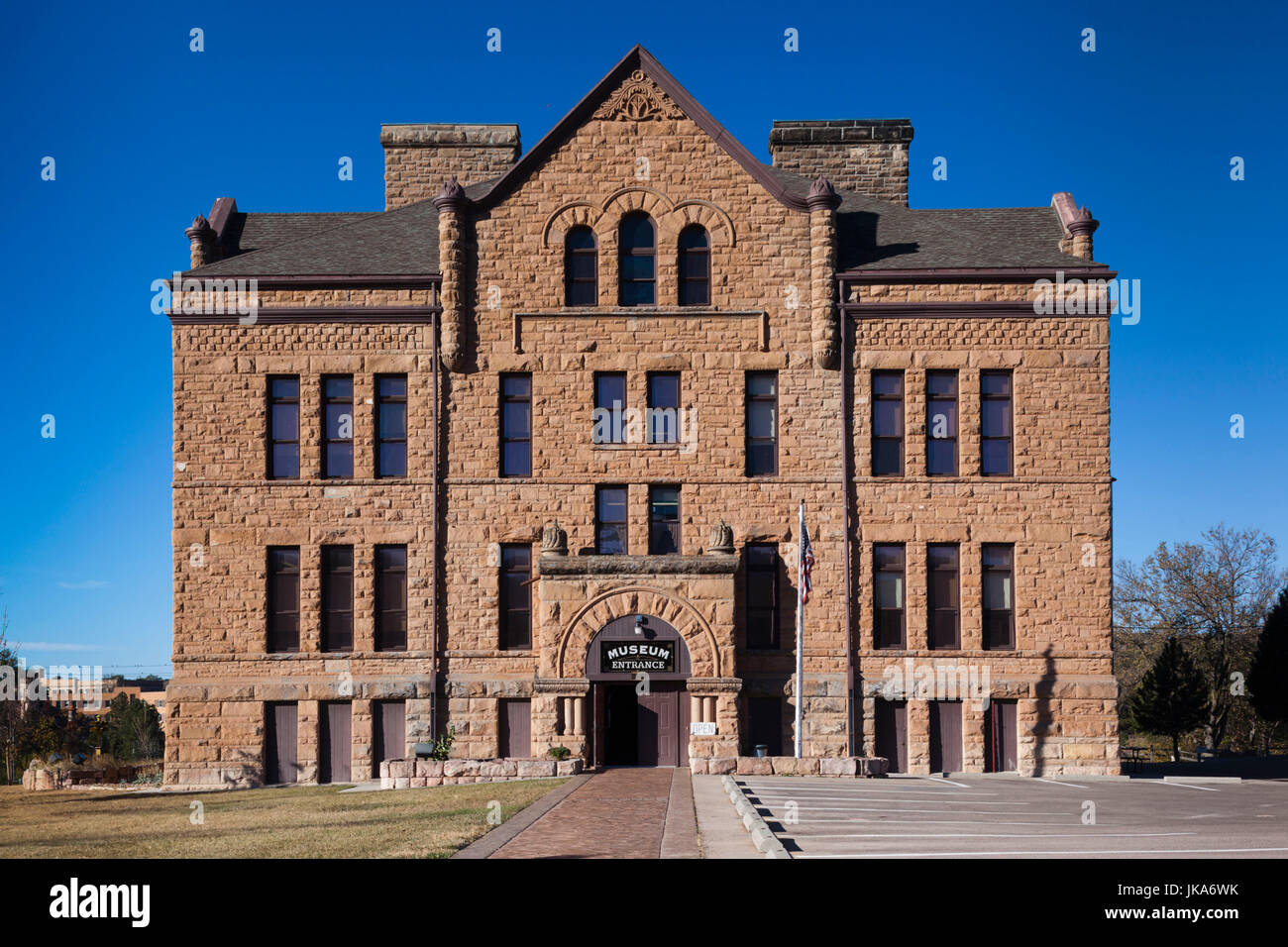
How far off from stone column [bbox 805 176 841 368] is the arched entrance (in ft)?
26.2

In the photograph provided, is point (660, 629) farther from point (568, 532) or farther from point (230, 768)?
point (230, 768)

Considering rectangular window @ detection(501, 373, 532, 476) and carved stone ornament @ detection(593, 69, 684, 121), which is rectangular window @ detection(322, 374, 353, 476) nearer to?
rectangular window @ detection(501, 373, 532, 476)

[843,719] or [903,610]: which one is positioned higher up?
[903,610]

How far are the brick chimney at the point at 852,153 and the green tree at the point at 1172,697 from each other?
68.7 feet

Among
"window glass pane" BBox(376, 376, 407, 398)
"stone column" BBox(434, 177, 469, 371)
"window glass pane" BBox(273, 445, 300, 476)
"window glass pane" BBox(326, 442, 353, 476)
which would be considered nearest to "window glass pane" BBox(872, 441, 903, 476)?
"stone column" BBox(434, 177, 469, 371)

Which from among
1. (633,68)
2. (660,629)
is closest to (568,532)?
(660,629)

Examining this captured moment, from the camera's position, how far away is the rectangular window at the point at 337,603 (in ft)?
106

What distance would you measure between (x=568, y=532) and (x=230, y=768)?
10086 millimetres

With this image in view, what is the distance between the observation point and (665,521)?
3216cm

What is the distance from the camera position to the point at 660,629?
100 feet

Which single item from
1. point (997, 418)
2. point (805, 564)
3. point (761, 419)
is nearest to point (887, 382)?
point (997, 418)

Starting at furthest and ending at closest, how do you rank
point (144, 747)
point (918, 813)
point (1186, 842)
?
1. point (144, 747)
2. point (918, 813)
3. point (1186, 842)

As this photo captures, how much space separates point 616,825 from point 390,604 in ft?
54.7

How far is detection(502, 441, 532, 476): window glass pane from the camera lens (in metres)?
32.6
